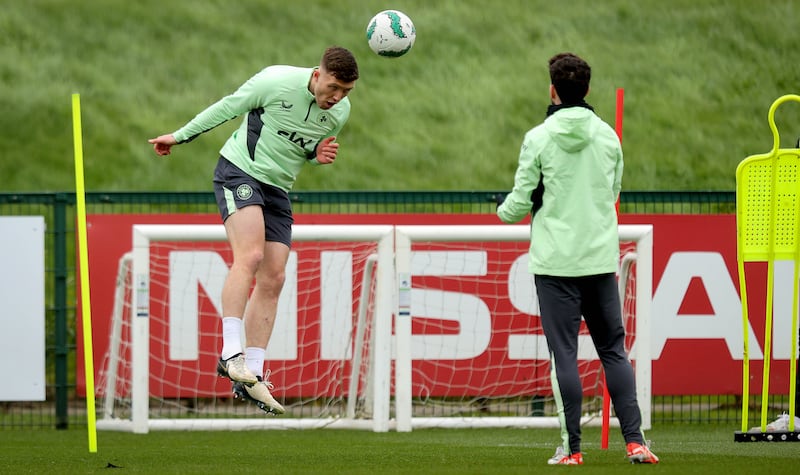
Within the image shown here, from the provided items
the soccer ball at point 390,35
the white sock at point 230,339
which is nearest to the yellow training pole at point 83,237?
the white sock at point 230,339

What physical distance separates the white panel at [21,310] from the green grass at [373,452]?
44cm

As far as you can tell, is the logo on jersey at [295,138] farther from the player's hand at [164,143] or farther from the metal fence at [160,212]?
the metal fence at [160,212]

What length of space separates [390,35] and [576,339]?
101 inches

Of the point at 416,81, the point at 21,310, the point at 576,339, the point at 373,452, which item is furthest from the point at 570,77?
the point at 416,81

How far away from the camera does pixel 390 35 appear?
8.02 m

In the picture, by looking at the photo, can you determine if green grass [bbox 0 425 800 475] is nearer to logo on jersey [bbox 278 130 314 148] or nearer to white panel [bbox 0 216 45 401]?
white panel [bbox 0 216 45 401]

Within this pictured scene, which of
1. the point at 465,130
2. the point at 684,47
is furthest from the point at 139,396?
the point at 684,47

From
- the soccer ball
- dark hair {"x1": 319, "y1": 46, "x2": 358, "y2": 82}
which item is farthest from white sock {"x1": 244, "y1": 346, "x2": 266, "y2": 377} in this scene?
the soccer ball

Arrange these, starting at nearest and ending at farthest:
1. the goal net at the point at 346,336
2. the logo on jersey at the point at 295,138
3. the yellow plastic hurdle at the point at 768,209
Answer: the logo on jersey at the point at 295,138
the yellow plastic hurdle at the point at 768,209
the goal net at the point at 346,336

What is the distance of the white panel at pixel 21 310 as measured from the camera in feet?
35.1

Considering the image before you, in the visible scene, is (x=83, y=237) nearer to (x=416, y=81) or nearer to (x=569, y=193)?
(x=569, y=193)

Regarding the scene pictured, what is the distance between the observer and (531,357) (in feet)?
35.9

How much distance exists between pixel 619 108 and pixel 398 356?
360cm

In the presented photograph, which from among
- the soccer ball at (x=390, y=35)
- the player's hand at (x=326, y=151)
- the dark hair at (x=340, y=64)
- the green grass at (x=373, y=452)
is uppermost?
the soccer ball at (x=390, y=35)
